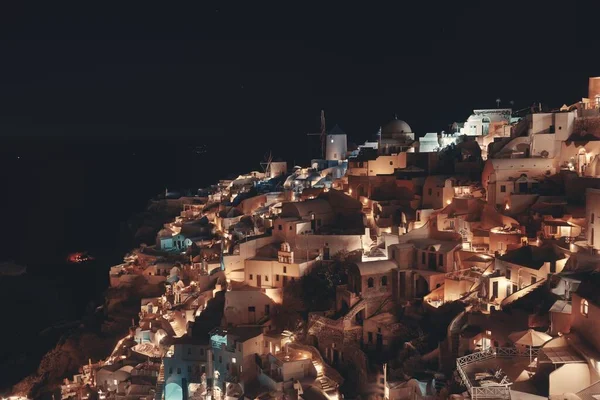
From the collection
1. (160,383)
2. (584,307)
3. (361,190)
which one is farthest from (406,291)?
(160,383)

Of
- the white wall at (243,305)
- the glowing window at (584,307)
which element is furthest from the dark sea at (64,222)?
the glowing window at (584,307)

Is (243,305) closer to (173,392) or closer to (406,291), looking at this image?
(173,392)

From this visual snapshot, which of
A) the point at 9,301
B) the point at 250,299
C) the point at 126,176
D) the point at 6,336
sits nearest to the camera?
the point at 250,299

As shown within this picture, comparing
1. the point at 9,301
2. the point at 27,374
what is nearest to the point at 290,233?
the point at 27,374

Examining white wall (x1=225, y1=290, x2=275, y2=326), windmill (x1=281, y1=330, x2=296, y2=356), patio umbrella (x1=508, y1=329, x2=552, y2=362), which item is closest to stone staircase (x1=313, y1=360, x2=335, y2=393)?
windmill (x1=281, y1=330, x2=296, y2=356)

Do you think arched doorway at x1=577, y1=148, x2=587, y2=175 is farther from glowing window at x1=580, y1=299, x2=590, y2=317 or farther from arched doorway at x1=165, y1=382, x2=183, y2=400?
arched doorway at x1=165, y1=382, x2=183, y2=400

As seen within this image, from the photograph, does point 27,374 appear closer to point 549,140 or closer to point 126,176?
point 549,140
